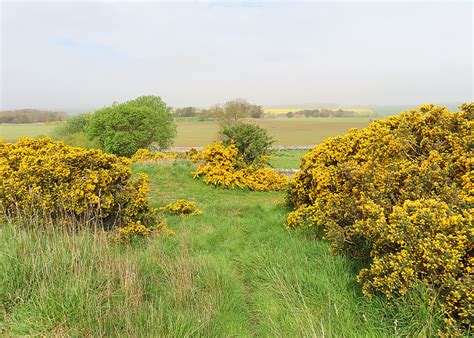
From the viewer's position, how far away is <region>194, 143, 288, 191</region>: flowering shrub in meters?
12.0

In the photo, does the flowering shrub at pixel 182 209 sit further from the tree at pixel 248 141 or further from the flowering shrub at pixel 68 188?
the tree at pixel 248 141

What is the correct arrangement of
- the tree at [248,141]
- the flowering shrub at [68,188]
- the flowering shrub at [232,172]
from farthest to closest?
the tree at [248,141] < the flowering shrub at [232,172] < the flowering shrub at [68,188]

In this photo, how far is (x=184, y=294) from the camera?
3.14m

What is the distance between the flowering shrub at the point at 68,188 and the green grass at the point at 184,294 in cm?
65

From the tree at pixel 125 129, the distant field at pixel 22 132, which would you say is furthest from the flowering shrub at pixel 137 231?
the distant field at pixel 22 132

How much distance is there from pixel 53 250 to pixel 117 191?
8.42 ft

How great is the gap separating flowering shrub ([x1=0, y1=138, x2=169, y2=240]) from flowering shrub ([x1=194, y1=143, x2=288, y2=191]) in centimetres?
574

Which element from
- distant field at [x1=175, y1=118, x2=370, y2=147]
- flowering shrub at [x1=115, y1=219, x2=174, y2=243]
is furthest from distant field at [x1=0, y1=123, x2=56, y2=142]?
flowering shrub at [x1=115, y1=219, x2=174, y2=243]

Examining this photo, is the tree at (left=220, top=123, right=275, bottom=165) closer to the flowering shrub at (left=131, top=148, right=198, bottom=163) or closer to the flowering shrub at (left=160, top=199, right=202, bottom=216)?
the flowering shrub at (left=131, top=148, right=198, bottom=163)

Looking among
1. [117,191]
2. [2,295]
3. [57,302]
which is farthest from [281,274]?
[117,191]

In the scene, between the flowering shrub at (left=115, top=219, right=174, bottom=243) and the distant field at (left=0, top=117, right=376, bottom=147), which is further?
the distant field at (left=0, top=117, right=376, bottom=147)

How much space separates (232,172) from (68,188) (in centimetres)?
794

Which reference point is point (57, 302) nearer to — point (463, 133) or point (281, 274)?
point (281, 274)

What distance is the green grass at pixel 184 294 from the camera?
265cm
